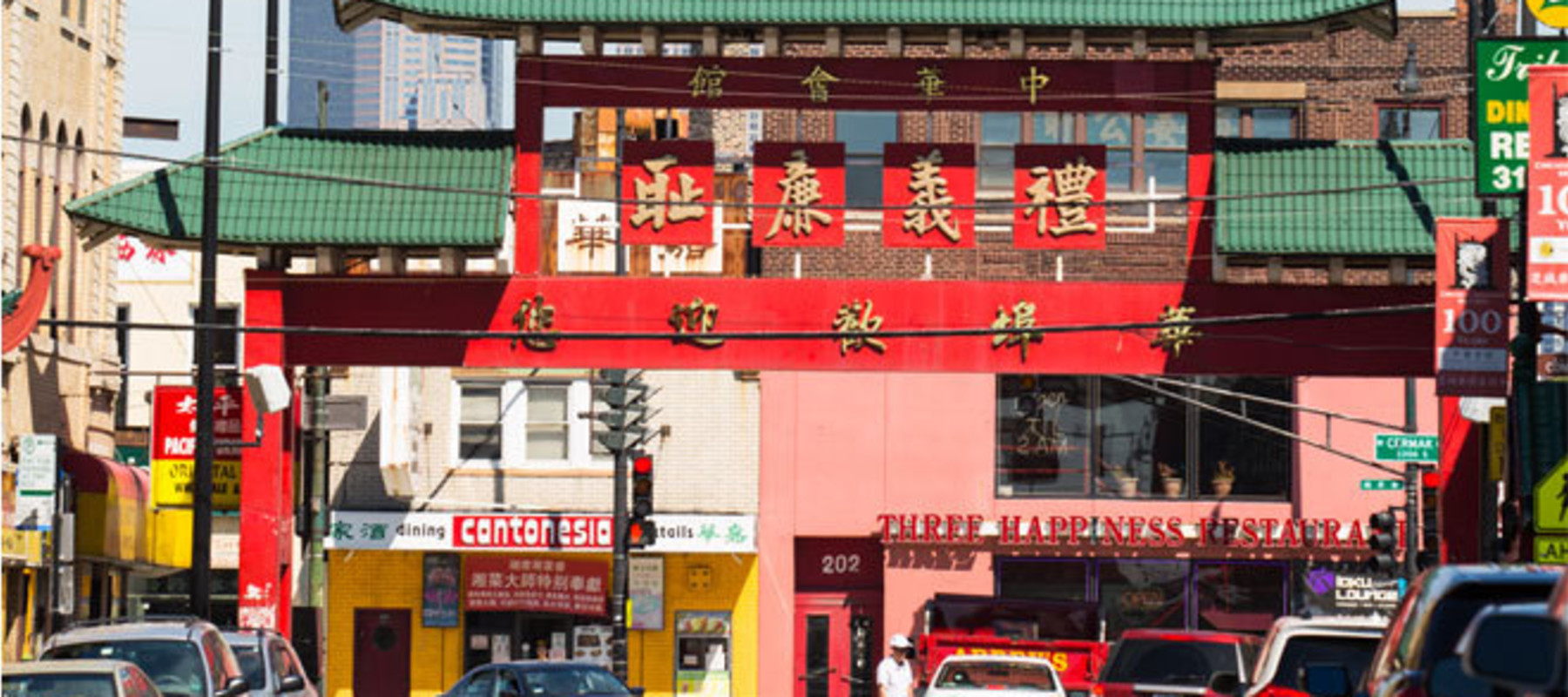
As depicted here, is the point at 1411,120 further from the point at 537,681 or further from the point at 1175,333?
the point at 537,681

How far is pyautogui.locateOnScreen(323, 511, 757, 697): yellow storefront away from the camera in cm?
4822

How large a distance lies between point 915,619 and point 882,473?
2.73 meters

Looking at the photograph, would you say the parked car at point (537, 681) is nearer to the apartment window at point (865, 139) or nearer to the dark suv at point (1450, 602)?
the dark suv at point (1450, 602)

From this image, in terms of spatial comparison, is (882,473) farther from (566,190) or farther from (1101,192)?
(1101,192)

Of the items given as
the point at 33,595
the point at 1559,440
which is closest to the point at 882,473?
the point at 33,595

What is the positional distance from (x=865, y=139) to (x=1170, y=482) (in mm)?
8875

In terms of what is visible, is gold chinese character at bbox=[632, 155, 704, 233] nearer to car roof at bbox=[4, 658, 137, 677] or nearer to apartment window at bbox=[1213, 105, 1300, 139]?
car roof at bbox=[4, 658, 137, 677]

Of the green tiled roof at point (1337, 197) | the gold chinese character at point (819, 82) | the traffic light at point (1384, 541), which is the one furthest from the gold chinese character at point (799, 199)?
the traffic light at point (1384, 541)

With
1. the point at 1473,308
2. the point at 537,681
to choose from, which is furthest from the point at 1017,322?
the point at 537,681

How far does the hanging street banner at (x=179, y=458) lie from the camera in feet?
120

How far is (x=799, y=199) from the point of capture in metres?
30.5

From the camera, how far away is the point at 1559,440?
26.8m

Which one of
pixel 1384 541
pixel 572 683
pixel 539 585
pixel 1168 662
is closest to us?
pixel 1168 662

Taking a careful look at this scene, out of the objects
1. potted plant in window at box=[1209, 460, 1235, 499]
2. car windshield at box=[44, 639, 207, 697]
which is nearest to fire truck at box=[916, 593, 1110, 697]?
potted plant in window at box=[1209, 460, 1235, 499]
